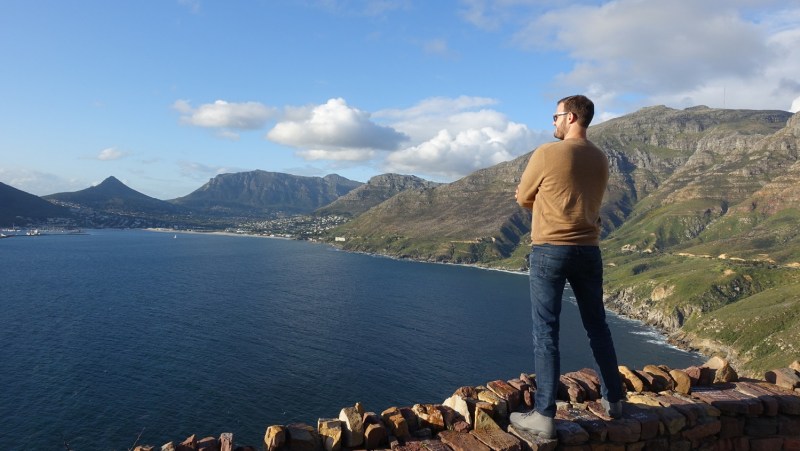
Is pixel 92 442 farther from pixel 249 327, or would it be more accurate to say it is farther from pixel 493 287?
pixel 493 287

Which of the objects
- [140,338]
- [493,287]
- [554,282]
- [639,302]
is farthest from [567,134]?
[493,287]

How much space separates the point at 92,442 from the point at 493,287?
15836cm

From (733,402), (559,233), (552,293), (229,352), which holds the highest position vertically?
(559,233)

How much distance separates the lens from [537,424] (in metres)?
7.43

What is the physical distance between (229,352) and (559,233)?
3402 inches

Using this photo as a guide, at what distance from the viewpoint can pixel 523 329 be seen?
12294 centimetres

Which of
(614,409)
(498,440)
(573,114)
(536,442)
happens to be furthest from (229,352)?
(573,114)

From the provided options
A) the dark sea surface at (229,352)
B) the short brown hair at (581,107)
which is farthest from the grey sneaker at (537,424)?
the dark sea surface at (229,352)

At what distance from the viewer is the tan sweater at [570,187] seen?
282 inches

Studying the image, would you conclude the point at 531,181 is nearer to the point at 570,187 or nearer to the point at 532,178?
the point at 532,178

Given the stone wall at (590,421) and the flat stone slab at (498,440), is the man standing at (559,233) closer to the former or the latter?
the flat stone slab at (498,440)

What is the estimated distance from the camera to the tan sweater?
7.17 meters

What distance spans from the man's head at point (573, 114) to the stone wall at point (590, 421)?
4816 mm

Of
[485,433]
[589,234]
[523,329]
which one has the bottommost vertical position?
[523,329]
